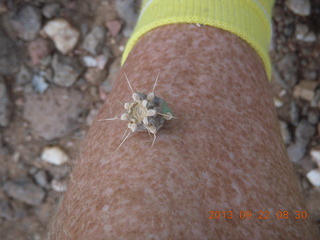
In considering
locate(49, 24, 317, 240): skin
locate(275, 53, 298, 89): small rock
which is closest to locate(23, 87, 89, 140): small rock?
locate(49, 24, 317, 240): skin

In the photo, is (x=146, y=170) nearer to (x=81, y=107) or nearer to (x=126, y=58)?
(x=126, y=58)

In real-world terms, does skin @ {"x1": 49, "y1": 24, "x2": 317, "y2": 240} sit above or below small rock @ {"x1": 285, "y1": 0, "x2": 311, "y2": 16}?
below

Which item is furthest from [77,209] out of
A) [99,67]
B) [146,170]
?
[99,67]

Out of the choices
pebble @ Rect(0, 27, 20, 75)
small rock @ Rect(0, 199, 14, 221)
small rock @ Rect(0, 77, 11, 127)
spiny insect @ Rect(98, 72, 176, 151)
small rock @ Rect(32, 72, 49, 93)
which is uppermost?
spiny insect @ Rect(98, 72, 176, 151)

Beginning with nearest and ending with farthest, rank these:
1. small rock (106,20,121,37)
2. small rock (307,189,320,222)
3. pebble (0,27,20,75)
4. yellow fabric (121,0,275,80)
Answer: yellow fabric (121,0,275,80), small rock (307,189,320,222), pebble (0,27,20,75), small rock (106,20,121,37)

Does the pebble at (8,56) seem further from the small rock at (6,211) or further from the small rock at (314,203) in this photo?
the small rock at (314,203)

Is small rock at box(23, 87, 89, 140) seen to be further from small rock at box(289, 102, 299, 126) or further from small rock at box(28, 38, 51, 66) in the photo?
small rock at box(289, 102, 299, 126)
